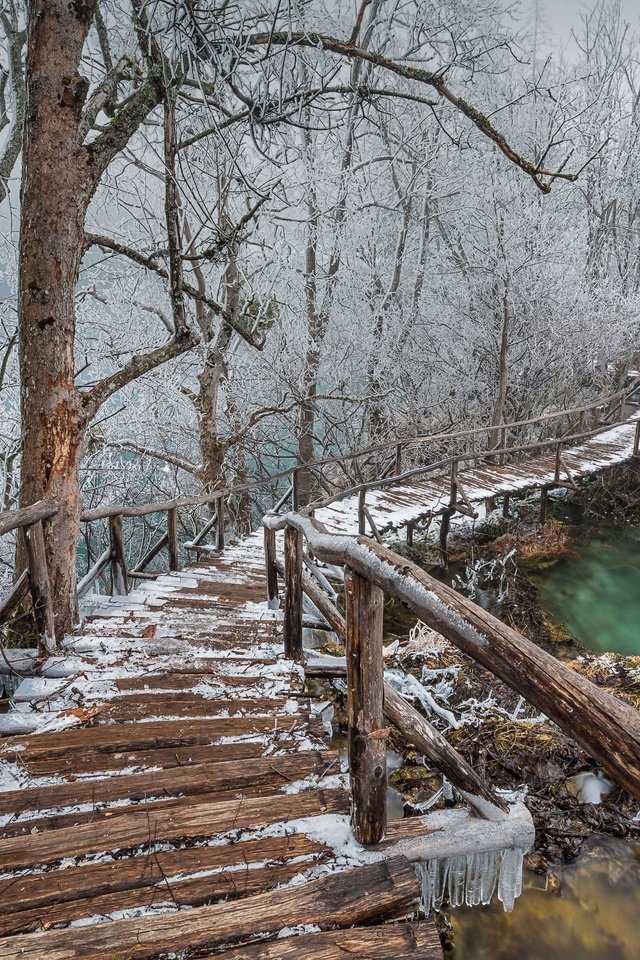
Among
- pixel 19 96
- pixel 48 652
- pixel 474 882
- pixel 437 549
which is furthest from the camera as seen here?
pixel 437 549

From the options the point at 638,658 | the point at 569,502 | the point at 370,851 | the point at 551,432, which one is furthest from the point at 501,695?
the point at 551,432

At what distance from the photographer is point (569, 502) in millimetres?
13859

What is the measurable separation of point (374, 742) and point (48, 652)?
296 centimetres

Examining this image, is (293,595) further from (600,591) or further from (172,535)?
(600,591)

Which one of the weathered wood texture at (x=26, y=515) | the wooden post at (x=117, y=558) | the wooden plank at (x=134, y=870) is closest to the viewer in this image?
the wooden plank at (x=134, y=870)

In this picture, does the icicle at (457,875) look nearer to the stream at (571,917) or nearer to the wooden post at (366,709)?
the wooden post at (366,709)

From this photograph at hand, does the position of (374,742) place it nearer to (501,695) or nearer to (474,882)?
(474,882)

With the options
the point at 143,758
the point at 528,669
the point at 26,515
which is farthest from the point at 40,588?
the point at 528,669

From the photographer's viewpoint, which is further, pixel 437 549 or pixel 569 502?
A: pixel 569 502

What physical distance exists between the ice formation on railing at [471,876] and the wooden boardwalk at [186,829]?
0.67 ft

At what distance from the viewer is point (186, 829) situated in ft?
6.51

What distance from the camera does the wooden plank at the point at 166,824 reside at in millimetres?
1896

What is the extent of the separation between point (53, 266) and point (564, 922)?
534 centimetres

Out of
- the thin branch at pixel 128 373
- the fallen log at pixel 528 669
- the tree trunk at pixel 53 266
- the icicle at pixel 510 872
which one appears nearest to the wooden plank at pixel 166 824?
the icicle at pixel 510 872
